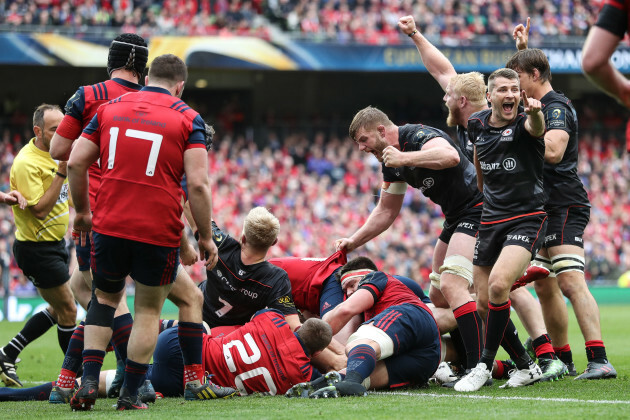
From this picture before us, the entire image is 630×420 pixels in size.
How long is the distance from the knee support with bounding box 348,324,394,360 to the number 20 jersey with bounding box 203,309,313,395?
41 cm

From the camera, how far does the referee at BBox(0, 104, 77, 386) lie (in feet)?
23.3

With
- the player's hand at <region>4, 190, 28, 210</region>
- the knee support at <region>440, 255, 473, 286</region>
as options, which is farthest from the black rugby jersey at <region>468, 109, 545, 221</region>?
the player's hand at <region>4, 190, 28, 210</region>

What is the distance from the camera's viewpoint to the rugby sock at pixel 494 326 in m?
5.80

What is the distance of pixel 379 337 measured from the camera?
5680 mm

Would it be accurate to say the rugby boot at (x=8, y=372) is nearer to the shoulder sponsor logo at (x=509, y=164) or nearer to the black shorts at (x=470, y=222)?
the black shorts at (x=470, y=222)

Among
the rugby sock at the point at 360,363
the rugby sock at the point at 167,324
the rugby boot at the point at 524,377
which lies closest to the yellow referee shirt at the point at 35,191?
the rugby sock at the point at 167,324

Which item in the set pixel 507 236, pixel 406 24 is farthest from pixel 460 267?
pixel 406 24

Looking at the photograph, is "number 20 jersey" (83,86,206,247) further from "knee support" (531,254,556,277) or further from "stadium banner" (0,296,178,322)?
"stadium banner" (0,296,178,322)

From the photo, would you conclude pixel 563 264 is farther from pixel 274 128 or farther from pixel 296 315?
pixel 274 128

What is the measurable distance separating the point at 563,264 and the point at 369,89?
22280 mm

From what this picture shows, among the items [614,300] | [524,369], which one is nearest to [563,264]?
[524,369]

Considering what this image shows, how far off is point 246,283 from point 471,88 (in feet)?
7.88

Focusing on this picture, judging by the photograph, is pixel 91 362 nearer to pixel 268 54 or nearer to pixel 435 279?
pixel 435 279

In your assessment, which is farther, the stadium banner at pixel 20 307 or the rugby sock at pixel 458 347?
the stadium banner at pixel 20 307
